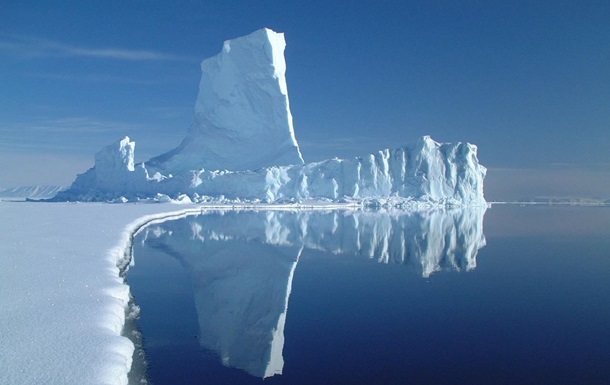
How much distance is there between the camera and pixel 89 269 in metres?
6.31

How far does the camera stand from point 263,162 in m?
36.8

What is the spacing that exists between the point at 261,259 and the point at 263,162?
2713cm

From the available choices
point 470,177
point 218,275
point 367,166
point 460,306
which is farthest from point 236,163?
point 460,306

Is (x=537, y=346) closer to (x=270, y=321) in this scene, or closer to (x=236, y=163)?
(x=270, y=321)

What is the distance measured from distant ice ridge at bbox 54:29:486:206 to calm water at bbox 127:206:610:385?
2087 cm

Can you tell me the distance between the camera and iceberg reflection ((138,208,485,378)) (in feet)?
16.4

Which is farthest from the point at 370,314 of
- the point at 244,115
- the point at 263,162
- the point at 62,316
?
the point at 244,115

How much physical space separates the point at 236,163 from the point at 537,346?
33320mm

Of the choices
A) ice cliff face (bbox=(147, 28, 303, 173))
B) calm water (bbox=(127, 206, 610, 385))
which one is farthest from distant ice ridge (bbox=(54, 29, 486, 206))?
calm water (bbox=(127, 206, 610, 385))

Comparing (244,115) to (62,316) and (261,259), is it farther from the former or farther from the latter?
(62,316)

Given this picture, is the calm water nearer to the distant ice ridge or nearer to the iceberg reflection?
the iceberg reflection

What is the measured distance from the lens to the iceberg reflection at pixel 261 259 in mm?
4987

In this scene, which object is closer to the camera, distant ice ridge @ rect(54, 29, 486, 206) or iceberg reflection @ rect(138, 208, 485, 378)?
iceberg reflection @ rect(138, 208, 485, 378)

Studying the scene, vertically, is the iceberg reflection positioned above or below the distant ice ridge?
below
